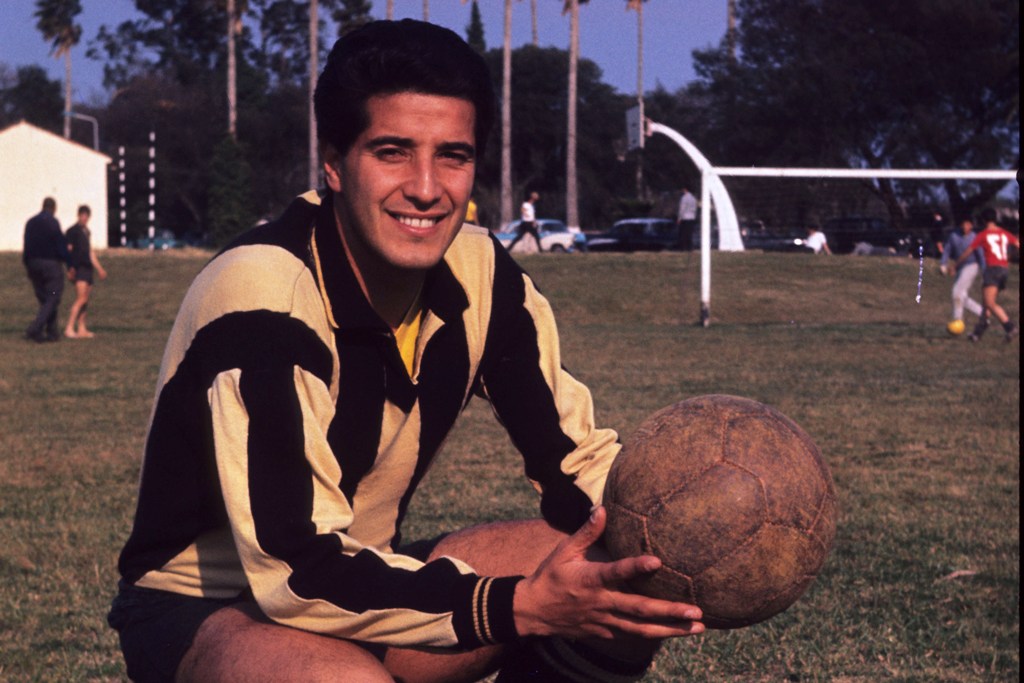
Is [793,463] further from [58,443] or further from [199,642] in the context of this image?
[58,443]

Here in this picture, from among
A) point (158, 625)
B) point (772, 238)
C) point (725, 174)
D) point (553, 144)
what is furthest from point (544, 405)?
point (553, 144)

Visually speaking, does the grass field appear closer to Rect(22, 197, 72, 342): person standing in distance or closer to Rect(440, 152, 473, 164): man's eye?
Rect(22, 197, 72, 342): person standing in distance

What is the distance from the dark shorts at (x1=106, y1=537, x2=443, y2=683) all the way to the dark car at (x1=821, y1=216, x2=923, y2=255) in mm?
26805

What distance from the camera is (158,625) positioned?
3.35m

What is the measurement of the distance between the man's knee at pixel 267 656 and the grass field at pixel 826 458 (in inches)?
81.3

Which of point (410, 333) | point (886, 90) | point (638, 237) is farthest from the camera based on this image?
point (886, 90)

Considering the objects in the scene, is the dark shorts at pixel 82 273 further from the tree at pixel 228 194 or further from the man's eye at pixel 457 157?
the tree at pixel 228 194

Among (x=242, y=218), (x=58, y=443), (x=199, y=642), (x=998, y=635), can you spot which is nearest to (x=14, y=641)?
(x=199, y=642)

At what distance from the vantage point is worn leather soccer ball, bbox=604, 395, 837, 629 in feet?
10.3

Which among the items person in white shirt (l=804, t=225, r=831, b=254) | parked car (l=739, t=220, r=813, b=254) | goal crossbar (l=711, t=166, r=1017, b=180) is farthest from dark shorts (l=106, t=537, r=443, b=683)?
person in white shirt (l=804, t=225, r=831, b=254)

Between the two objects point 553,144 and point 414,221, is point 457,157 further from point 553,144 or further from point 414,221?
point 553,144

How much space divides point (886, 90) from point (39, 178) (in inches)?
1364

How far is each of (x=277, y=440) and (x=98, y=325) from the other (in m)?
25.1

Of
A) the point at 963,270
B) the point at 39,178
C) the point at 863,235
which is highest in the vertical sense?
the point at 39,178
